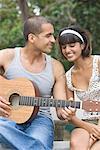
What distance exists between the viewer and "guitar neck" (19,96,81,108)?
332 cm

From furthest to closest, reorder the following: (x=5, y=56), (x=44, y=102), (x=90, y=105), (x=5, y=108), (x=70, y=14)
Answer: (x=70, y=14) < (x=5, y=56) < (x=5, y=108) < (x=44, y=102) < (x=90, y=105)

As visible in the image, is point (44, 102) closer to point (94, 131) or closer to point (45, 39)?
point (94, 131)

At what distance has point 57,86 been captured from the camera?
369 cm

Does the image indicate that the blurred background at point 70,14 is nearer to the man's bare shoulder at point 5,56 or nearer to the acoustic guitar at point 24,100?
the man's bare shoulder at point 5,56

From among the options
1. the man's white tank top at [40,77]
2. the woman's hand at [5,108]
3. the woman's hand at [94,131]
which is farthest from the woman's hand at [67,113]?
the woman's hand at [5,108]

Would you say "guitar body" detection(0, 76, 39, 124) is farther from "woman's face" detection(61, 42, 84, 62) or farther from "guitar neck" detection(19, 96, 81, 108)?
"woman's face" detection(61, 42, 84, 62)

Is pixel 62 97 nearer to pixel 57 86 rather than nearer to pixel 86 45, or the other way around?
pixel 57 86

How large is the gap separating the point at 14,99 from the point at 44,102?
28 centimetres

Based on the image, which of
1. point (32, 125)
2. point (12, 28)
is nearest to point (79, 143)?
point (32, 125)

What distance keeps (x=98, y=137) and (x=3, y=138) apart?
2.29ft

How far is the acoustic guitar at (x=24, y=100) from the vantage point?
337 centimetres

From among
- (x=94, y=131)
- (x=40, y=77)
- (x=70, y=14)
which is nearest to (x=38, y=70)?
(x=40, y=77)

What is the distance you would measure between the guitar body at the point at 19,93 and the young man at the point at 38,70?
0.18 feet

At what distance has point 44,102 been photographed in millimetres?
3420
